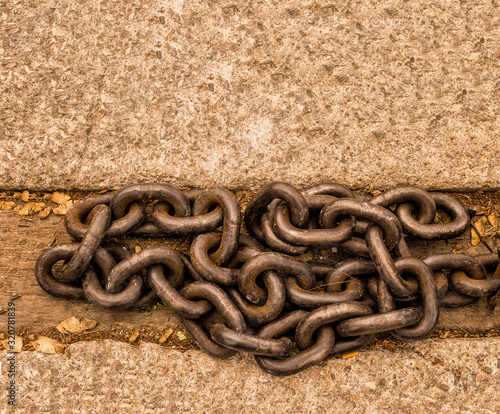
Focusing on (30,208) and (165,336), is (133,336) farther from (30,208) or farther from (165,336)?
(30,208)

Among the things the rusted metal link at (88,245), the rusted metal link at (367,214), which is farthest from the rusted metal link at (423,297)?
the rusted metal link at (88,245)

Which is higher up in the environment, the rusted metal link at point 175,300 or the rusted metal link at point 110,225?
the rusted metal link at point 110,225

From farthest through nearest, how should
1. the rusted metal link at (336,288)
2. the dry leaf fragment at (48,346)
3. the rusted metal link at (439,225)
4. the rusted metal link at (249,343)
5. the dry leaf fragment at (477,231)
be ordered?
the dry leaf fragment at (477,231) < the dry leaf fragment at (48,346) < the rusted metal link at (439,225) < the rusted metal link at (336,288) < the rusted metal link at (249,343)

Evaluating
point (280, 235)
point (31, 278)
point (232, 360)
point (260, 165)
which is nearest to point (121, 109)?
point (260, 165)

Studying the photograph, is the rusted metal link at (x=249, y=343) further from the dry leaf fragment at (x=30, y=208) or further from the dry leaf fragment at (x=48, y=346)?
the dry leaf fragment at (x=30, y=208)

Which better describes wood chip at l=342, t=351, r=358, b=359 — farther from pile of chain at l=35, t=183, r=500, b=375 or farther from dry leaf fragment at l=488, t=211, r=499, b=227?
dry leaf fragment at l=488, t=211, r=499, b=227

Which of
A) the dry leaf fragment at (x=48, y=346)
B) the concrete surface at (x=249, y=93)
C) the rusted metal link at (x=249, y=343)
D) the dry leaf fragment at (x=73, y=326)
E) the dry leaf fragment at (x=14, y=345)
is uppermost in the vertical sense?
the concrete surface at (x=249, y=93)
